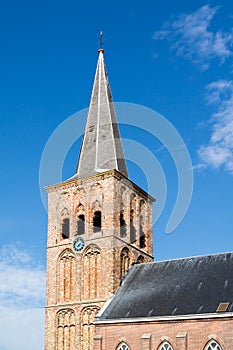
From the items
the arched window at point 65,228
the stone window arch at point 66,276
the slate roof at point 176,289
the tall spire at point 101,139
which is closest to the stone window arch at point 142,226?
the tall spire at point 101,139

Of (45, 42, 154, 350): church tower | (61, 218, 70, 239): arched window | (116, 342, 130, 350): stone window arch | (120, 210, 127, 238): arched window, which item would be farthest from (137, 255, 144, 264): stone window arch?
(116, 342, 130, 350): stone window arch

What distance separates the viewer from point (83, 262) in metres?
45.9

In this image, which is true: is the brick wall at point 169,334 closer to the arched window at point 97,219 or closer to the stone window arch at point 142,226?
the arched window at point 97,219

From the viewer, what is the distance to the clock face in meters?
46.4

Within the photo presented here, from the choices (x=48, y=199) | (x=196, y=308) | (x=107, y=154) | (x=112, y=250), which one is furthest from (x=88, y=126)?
(x=196, y=308)

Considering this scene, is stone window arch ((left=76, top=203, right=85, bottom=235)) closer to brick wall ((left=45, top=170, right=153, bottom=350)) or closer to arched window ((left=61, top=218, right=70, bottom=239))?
brick wall ((left=45, top=170, right=153, bottom=350))

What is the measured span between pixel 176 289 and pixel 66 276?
9654 mm

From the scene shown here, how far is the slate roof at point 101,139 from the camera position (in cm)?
4888

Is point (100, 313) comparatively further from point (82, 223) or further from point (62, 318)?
point (82, 223)

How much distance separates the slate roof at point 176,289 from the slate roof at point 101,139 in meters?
9.10

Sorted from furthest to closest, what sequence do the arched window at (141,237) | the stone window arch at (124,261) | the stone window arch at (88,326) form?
the arched window at (141,237) → the stone window arch at (124,261) → the stone window arch at (88,326)

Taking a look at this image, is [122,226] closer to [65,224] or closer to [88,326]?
[65,224]

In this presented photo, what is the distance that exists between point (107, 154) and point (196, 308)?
1598cm

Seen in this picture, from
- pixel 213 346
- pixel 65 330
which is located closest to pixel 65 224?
pixel 65 330
